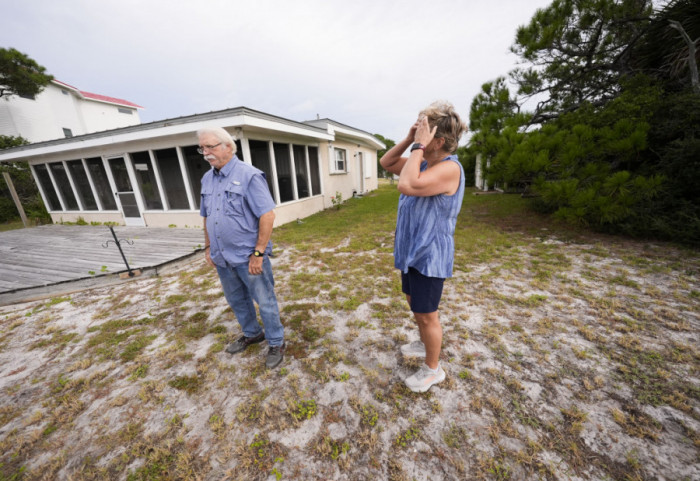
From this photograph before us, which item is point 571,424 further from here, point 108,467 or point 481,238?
point 481,238

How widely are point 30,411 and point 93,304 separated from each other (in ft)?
6.46

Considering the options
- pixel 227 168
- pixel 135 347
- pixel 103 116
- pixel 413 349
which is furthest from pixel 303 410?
pixel 103 116

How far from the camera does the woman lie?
1.34 metres

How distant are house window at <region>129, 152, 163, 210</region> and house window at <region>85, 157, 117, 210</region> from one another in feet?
5.19

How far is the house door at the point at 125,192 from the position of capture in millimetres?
7445

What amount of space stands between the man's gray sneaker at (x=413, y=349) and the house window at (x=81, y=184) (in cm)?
1132

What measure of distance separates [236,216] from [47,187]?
41.8ft

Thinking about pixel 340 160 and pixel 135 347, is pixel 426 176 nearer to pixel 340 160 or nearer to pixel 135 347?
pixel 135 347

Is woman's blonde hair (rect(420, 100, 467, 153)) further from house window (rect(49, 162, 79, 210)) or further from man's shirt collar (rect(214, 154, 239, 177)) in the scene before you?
house window (rect(49, 162, 79, 210))

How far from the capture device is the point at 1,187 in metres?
10.5

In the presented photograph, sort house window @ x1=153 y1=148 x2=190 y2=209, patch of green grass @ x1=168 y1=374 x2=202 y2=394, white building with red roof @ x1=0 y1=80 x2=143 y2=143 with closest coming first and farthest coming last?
patch of green grass @ x1=168 y1=374 x2=202 y2=394 → house window @ x1=153 y1=148 x2=190 y2=209 → white building with red roof @ x1=0 y1=80 x2=143 y2=143

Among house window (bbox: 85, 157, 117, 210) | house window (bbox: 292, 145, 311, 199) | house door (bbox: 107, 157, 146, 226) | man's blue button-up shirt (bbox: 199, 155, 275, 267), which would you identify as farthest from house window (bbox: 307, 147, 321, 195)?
man's blue button-up shirt (bbox: 199, 155, 275, 267)

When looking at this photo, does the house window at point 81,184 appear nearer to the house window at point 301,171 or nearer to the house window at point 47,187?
the house window at point 47,187

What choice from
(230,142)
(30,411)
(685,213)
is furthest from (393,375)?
(685,213)
